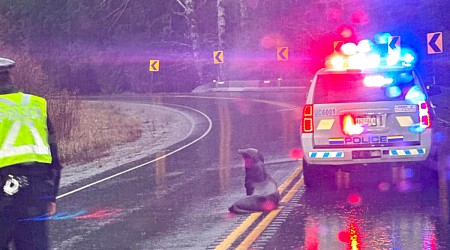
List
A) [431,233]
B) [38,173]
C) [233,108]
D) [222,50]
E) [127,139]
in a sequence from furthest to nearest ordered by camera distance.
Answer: [222,50] < [233,108] < [127,139] < [431,233] < [38,173]

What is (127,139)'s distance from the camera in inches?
931

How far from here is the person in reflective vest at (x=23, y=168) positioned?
16.3ft

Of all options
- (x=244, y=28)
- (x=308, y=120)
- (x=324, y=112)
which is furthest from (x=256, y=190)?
(x=244, y=28)

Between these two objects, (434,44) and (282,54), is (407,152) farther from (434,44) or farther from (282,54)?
(282,54)

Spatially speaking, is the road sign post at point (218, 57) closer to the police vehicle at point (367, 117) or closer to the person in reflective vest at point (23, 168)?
the police vehicle at point (367, 117)

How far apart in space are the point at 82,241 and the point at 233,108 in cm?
2427

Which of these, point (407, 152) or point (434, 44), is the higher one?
point (434, 44)

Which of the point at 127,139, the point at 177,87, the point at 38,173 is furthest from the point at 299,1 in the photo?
the point at 38,173

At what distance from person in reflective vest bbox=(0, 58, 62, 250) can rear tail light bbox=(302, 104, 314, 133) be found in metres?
6.18

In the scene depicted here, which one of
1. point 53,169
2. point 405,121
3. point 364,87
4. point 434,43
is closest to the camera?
point 53,169

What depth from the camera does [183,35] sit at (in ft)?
188

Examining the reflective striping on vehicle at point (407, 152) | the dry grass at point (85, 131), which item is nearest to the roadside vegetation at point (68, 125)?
the dry grass at point (85, 131)

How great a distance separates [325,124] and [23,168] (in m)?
6.47

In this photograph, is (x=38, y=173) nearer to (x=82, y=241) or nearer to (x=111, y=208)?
(x=82, y=241)
